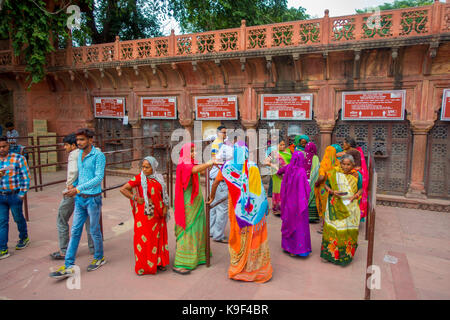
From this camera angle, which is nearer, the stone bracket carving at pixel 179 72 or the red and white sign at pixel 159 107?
the stone bracket carving at pixel 179 72

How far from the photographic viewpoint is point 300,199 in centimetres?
444

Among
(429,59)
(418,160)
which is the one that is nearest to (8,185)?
(418,160)

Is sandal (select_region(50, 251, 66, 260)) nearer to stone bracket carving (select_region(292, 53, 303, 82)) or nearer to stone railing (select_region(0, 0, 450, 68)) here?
stone railing (select_region(0, 0, 450, 68))

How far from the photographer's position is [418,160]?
23.3 feet

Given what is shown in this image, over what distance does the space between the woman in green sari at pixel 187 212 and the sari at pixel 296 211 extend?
1276mm

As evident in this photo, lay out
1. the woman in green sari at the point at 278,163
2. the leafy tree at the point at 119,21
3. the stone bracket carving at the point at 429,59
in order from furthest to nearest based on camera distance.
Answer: the leafy tree at the point at 119,21, the stone bracket carving at the point at 429,59, the woman in green sari at the point at 278,163

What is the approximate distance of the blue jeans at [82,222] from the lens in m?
3.75

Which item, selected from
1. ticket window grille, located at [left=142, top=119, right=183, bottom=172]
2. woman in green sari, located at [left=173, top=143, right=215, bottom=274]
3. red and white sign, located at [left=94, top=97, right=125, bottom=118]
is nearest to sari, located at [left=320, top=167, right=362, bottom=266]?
woman in green sari, located at [left=173, top=143, right=215, bottom=274]

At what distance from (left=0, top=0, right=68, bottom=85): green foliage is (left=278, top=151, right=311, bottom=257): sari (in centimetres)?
856

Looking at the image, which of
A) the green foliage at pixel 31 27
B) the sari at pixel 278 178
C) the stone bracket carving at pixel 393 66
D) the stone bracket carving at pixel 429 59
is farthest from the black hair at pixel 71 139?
the green foliage at pixel 31 27

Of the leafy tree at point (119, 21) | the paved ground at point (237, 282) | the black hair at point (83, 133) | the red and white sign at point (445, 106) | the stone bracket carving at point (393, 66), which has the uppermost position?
the leafy tree at point (119, 21)

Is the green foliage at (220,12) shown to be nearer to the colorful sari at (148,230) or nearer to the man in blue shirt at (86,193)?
the man in blue shirt at (86,193)

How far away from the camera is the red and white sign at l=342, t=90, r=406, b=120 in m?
7.09

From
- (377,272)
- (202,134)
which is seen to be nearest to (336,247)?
(377,272)
